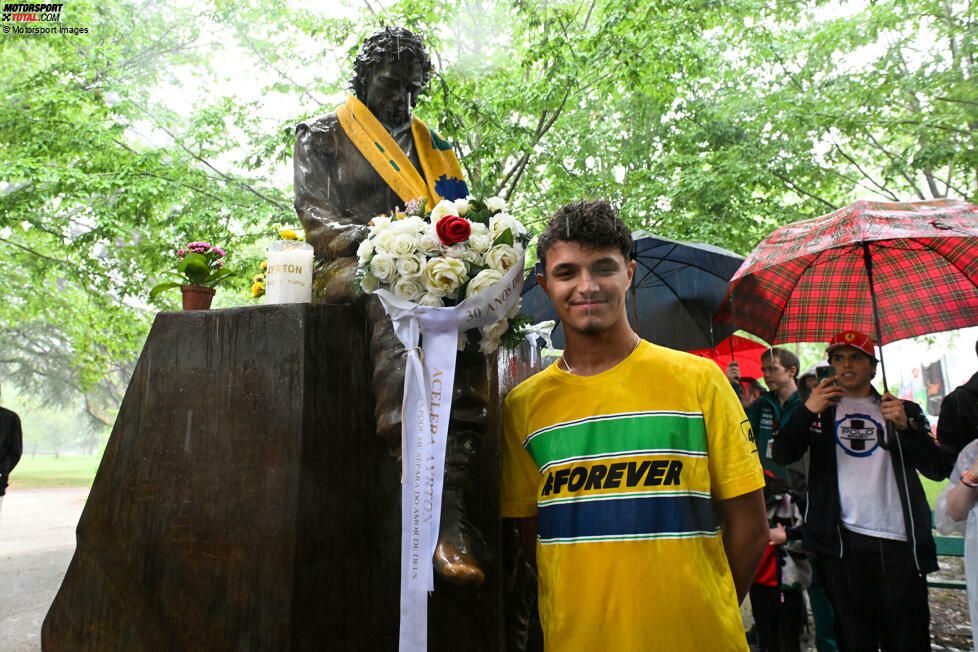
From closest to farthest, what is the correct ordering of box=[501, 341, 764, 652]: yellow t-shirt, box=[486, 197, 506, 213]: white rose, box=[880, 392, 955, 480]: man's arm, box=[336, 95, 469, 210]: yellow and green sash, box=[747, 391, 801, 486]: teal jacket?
box=[501, 341, 764, 652]: yellow t-shirt, box=[486, 197, 506, 213]: white rose, box=[880, 392, 955, 480]: man's arm, box=[336, 95, 469, 210]: yellow and green sash, box=[747, 391, 801, 486]: teal jacket

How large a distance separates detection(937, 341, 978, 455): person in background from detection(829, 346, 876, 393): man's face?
381 mm

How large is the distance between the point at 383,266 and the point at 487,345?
471 millimetres

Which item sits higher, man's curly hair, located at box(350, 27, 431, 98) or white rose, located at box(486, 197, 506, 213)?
man's curly hair, located at box(350, 27, 431, 98)

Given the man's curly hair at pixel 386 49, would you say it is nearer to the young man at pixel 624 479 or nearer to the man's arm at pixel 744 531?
the young man at pixel 624 479

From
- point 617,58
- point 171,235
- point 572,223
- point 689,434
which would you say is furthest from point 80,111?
point 689,434

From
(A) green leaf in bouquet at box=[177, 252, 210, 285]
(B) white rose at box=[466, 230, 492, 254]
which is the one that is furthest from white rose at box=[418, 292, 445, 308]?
(A) green leaf in bouquet at box=[177, 252, 210, 285]

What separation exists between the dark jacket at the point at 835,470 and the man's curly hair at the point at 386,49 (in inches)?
109

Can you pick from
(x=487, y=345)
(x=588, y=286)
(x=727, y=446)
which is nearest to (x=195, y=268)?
(x=487, y=345)

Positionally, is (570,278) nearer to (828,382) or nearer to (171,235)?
(828,382)

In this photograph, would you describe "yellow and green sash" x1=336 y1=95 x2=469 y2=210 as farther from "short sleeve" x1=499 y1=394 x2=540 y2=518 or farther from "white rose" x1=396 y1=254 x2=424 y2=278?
"short sleeve" x1=499 y1=394 x2=540 y2=518

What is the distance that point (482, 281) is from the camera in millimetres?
2086

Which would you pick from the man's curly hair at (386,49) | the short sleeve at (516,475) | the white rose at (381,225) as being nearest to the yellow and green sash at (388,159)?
the man's curly hair at (386,49)

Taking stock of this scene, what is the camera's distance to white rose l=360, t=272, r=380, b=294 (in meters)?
2.14

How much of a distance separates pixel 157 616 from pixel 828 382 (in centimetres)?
322
